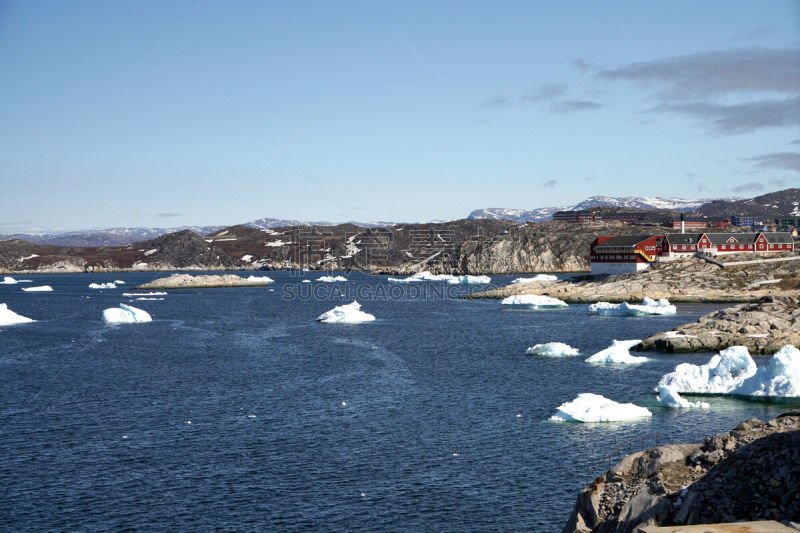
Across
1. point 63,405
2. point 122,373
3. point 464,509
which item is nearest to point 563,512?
point 464,509

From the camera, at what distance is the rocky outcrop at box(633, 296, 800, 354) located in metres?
64.2

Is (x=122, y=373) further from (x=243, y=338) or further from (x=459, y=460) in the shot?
(x=459, y=460)

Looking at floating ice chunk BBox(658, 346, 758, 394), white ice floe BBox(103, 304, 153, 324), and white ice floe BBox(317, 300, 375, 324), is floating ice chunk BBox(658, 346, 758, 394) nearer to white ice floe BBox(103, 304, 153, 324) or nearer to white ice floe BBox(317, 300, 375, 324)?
white ice floe BBox(317, 300, 375, 324)

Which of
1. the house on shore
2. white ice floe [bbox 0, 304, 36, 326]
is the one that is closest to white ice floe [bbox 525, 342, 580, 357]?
the house on shore

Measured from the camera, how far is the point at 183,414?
4475cm

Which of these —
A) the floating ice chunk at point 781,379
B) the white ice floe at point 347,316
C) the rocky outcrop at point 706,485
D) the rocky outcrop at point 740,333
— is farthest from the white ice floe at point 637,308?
the rocky outcrop at point 706,485

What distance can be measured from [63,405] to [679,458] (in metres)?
40.5

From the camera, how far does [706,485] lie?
21.0m

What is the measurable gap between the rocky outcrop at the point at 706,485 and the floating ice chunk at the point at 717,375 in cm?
2250

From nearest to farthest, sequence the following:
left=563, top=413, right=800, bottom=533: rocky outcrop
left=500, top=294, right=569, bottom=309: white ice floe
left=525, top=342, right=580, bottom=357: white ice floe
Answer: left=563, top=413, right=800, bottom=533: rocky outcrop, left=525, top=342, right=580, bottom=357: white ice floe, left=500, top=294, right=569, bottom=309: white ice floe

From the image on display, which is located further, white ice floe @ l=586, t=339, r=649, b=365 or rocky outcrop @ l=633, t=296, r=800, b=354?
rocky outcrop @ l=633, t=296, r=800, b=354

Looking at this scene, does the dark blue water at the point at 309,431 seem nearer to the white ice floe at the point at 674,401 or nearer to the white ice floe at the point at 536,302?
the white ice floe at the point at 674,401

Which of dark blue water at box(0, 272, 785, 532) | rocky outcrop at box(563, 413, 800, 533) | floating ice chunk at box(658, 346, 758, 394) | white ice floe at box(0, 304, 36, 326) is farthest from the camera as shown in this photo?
white ice floe at box(0, 304, 36, 326)

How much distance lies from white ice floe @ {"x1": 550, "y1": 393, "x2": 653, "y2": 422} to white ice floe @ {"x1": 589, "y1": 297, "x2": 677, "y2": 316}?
64217 millimetres
